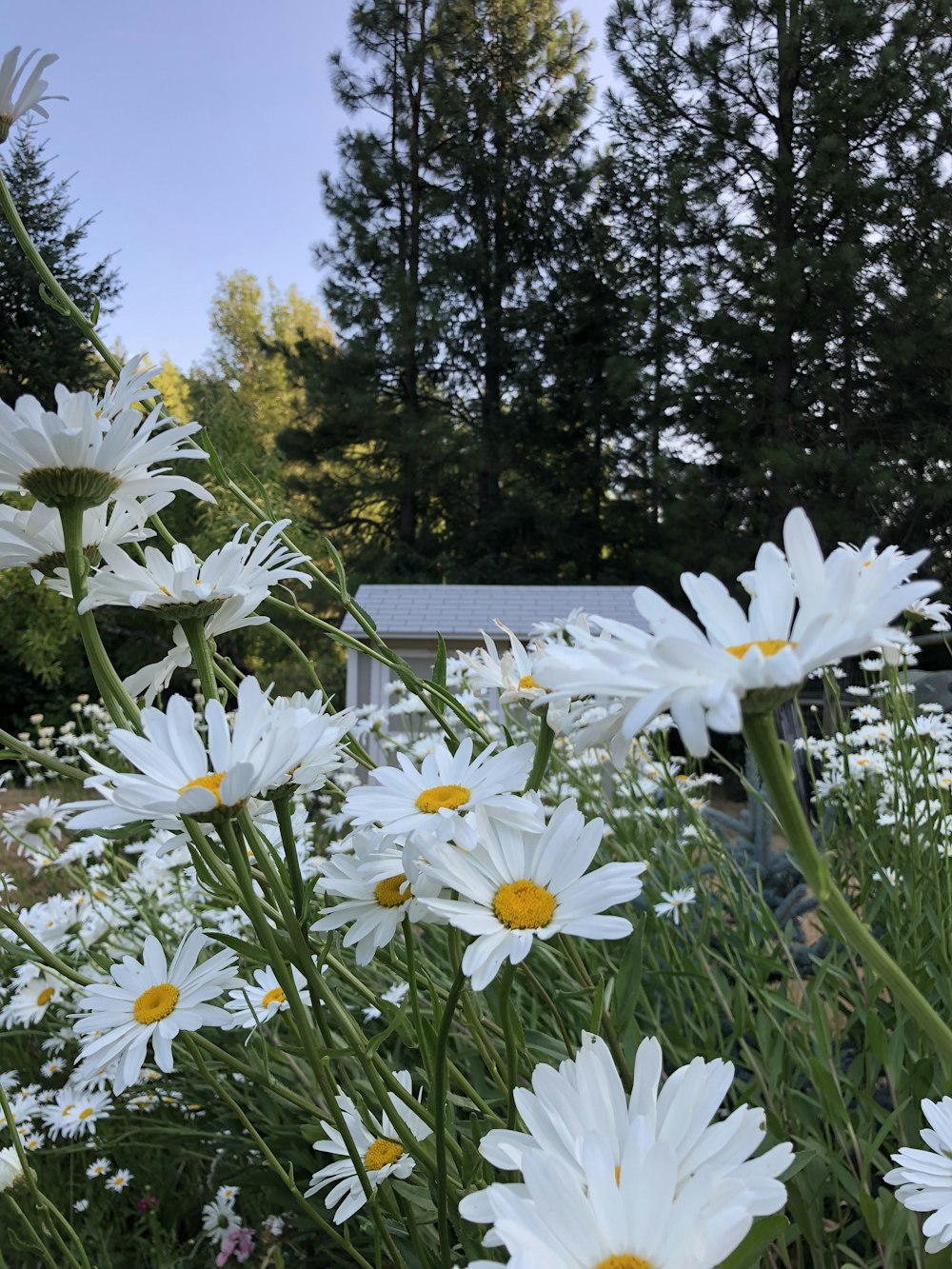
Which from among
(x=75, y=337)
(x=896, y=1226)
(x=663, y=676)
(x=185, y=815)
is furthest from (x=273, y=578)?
(x=75, y=337)

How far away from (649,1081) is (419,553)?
9116 millimetres

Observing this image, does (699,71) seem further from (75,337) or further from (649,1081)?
(649,1081)

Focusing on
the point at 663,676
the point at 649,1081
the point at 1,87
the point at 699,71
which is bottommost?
the point at 649,1081

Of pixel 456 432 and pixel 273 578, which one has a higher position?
pixel 456 432

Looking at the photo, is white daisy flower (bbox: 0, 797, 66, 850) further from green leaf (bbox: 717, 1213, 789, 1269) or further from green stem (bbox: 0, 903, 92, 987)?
green leaf (bbox: 717, 1213, 789, 1269)

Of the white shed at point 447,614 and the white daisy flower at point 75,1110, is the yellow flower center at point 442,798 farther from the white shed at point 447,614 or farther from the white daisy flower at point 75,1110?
the white shed at point 447,614

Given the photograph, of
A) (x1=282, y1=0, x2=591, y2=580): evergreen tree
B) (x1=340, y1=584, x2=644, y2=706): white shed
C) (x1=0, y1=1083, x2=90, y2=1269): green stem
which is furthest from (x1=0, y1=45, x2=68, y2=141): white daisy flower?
(x1=282, y1=0, x2=591, y2=580): evergreen tree

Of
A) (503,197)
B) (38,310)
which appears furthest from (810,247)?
(38,310)

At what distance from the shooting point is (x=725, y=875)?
1392 mm

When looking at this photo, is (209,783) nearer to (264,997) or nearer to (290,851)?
(290,851)

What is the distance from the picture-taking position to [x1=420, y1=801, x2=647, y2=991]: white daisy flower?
1.33ft

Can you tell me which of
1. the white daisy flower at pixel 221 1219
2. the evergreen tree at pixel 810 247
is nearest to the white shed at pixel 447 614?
the evergreen tree at pixel 810 247

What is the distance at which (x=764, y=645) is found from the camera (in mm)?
337

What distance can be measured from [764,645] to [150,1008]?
440 millimetres
